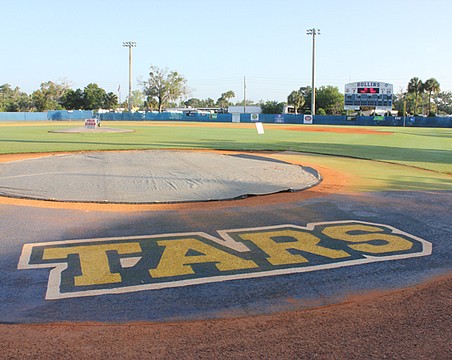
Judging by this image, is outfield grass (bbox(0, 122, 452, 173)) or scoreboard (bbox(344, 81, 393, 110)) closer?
outfield grass (bbox(0, 122, 452, 173))

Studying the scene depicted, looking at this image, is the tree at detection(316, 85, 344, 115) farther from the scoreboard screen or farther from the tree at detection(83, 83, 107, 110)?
the tree at detection(83, 83, 107, 110)

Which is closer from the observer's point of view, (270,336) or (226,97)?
(270,336)

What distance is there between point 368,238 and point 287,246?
56.0 inches

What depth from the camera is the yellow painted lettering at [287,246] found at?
600 cm

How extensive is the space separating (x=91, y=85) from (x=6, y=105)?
941 inches

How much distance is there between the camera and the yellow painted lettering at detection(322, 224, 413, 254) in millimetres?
6535

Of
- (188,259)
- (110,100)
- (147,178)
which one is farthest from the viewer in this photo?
(110,100)

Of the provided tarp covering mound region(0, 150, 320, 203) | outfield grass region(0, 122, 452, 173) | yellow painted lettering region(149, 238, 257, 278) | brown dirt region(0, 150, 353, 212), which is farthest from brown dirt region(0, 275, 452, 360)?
outfield grass region(0, 122, 452, 173)

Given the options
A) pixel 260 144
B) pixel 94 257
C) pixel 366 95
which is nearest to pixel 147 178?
pixel 94 257

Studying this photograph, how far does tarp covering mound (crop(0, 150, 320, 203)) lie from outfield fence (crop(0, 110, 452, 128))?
57052 mm

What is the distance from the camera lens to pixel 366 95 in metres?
82.6

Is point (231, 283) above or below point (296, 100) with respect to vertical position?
below

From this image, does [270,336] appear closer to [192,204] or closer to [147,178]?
[192,204]

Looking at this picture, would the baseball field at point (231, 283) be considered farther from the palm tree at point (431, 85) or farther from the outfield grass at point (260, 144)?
the palm tree at point (431, 85)
